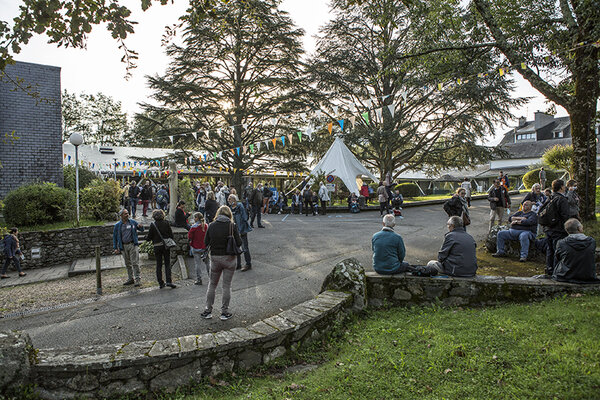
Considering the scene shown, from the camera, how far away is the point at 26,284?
903 cm

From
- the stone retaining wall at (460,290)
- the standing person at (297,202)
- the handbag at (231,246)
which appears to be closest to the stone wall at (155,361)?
the handbag at (231,246)

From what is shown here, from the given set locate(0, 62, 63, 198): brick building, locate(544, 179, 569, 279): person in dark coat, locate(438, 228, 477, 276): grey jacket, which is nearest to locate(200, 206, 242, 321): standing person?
locate(438, 228, 477, 276): grey jacket

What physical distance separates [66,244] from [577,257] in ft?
44.6

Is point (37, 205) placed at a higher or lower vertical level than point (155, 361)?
higher

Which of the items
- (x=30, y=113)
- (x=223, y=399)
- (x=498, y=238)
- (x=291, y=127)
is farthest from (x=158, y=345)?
(x=291, y=127)

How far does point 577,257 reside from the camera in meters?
4.80

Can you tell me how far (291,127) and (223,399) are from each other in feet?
74.1

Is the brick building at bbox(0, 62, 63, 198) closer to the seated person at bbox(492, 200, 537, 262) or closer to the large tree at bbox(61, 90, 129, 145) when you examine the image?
the seated person at bbox(492, 200, 537, 262)

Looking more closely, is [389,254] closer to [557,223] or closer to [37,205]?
[557,223]

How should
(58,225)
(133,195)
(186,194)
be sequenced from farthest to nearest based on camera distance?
(186,194) → (133,195) → (58,225)

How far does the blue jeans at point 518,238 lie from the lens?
25.1 feet

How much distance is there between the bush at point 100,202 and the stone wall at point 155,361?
11.3 meters

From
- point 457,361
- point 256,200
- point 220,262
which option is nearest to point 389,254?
point 457,361

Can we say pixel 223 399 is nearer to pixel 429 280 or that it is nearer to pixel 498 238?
pixel 429 280
